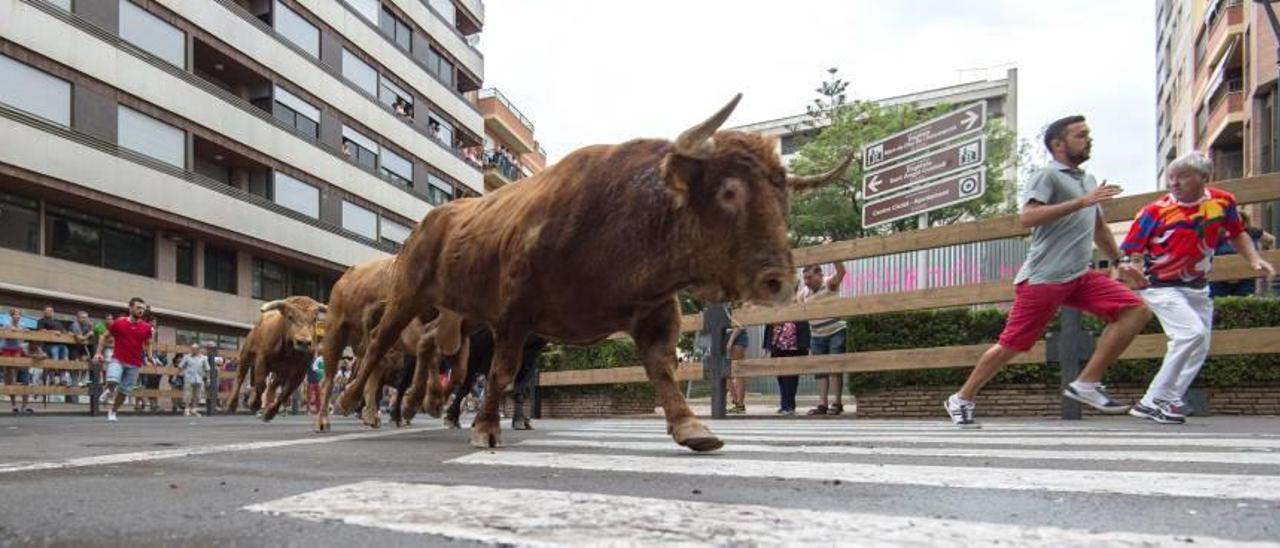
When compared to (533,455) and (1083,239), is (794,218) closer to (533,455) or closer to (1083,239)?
(1083,239)

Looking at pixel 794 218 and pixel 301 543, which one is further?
pixel 794 218

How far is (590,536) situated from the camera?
199 centimetres

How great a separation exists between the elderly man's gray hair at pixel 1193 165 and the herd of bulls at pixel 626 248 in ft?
10.1

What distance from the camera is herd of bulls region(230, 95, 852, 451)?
434 cm

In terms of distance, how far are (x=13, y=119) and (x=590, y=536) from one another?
27.1 meters

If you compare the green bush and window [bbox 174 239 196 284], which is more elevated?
window [bbox 174 239 196 284]

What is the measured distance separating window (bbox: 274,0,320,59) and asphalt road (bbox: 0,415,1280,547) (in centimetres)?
3411

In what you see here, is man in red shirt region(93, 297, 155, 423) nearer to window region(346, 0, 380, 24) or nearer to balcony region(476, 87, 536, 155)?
window region(346, 0, 380, 24)

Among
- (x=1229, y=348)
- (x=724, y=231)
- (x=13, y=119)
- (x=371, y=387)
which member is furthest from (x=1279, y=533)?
(x=13, y=119)

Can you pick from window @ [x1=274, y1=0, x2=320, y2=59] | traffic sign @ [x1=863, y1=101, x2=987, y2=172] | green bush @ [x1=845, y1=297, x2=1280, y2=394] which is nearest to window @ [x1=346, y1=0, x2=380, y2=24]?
window @ [x1=274, y1=0, x2=320, y2=59]

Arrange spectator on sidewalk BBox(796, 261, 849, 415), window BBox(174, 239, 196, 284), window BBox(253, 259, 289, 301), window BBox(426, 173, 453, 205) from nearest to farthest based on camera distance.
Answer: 1. spectator on sidewalk BBox(796, 261, 849, 415)
2. window BBox(174, 239, 196, 284)
3. window BBox(253, 259, 289, 301)
4. window BBox(426, 173, 453, 205)

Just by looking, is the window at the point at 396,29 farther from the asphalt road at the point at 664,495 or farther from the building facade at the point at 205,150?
the asphalt road at the point at 664,495

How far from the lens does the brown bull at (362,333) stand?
8.27 m

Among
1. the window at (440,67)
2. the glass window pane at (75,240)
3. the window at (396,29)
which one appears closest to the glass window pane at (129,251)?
the glass window pane at (75,240)
